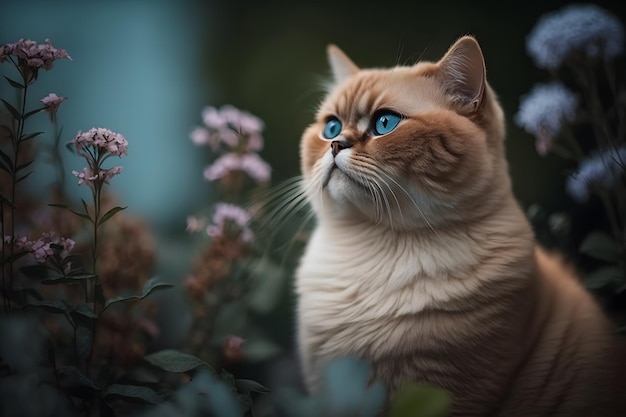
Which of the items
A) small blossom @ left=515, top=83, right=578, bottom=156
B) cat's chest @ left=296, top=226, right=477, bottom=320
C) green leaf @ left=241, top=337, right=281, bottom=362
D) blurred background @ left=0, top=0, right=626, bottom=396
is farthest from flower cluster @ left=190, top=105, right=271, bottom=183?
small blossom @ left=515, top=83, right=578, bottom=156

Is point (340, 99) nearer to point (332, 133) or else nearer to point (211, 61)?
point (332, 133)

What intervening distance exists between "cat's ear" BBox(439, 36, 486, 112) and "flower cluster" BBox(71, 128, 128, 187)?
525mm

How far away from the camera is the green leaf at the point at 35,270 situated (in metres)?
0.87

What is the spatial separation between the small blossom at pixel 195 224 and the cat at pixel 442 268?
0.26 metres

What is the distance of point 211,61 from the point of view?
5.21 feet

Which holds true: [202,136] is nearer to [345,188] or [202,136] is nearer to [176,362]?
[345,188]

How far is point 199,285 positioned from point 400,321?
0.46 meters

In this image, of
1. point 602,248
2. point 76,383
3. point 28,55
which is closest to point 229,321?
point 76,383

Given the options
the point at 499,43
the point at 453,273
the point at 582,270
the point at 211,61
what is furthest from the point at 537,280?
the point at 211,61

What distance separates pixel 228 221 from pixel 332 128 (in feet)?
1.02

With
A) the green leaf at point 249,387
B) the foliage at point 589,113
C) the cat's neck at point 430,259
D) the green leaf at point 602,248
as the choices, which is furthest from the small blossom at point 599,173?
the green leaf at point 249,387

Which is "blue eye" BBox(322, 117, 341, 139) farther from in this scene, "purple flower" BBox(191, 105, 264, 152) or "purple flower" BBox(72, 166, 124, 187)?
"purple flower" BBox(72, 166, 124, 187)

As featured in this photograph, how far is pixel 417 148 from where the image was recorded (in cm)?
92

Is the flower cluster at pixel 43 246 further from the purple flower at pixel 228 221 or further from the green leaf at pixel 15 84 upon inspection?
the purple flower at pixel 228 221
